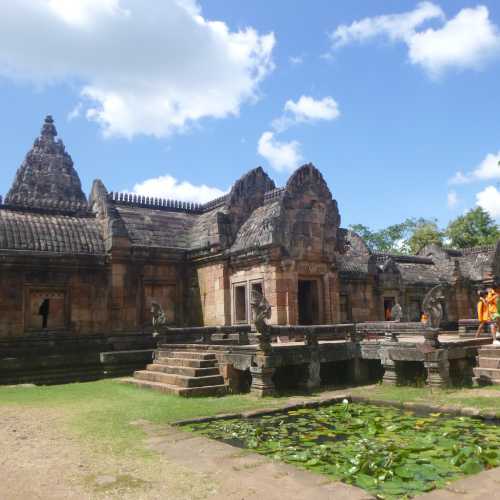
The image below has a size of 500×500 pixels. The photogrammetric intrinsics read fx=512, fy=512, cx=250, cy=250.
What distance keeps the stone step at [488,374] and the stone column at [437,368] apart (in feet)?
2.25

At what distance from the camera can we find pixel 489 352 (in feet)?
40.5

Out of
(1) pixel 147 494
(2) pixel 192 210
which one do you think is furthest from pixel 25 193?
(1) pixel 147 494

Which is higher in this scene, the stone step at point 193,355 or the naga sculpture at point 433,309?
the naga sculpture at point 433,309

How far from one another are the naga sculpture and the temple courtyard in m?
1.53

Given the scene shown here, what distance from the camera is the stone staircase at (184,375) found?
11.9m

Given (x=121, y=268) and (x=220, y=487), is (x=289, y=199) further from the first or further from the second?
(x=220, y=487)

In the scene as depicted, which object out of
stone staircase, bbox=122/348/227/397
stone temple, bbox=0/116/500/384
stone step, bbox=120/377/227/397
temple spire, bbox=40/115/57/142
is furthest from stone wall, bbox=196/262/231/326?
temple spire, bbox=40/115/57/142

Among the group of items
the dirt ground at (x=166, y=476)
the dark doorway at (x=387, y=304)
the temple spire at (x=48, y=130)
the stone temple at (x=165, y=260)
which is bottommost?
the dirt ground at (x=166, y=476)

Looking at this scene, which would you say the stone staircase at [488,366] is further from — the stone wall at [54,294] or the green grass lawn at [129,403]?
the stone wall at [54,294]

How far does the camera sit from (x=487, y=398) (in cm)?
1017

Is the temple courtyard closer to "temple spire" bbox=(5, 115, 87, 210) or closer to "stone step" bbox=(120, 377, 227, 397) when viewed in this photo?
"stone step" bbox=(120, 377, 227, 397)

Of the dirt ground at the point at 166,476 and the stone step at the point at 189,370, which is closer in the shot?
the dirt ground at the point at 166,476

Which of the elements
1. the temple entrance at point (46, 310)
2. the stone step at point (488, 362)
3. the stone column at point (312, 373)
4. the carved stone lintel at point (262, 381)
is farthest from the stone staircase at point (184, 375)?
the stone step at point (488, 362)

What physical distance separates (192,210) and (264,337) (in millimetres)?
10872
